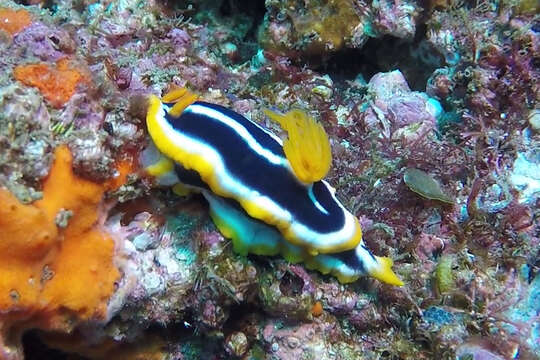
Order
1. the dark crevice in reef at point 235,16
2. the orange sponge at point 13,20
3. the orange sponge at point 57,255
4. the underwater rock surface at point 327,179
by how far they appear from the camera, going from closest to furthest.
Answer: the orange sponge at point 57,255 < the underwater rock surface at point 327,179 < the orange sponge at point 13,20 < the dark crevice in reef at point 235,16

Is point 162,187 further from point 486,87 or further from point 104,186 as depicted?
point 486,87

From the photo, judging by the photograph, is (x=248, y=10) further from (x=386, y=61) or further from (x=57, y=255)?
(x=57, y=255)

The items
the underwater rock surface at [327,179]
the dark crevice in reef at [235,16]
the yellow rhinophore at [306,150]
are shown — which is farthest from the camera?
the dark crevice in reef at [235,16]

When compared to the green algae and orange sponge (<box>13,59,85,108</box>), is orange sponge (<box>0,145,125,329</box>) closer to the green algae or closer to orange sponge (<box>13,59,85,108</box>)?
orange sponge (<box>13,59,85,108</box>)

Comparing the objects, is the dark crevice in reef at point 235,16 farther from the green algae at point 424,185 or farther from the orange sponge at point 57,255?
the orange sponge at point 57,255

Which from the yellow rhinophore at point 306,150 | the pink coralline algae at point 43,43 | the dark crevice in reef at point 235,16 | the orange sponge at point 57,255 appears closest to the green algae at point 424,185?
the yellow rhinophore at point 306,150

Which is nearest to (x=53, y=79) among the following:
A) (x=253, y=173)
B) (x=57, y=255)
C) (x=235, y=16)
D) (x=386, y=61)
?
(x=57, y=255)

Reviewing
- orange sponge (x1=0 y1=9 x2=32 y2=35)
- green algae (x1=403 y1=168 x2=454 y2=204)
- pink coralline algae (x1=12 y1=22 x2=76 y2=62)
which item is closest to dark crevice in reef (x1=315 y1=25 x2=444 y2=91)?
green algae (x1=403 y1=168 x2=454 y2=204)
